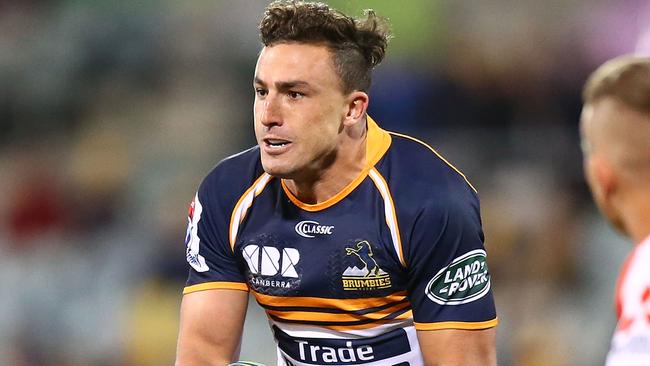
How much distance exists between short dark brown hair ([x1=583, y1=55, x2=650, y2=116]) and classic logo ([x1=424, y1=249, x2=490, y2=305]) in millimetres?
1338

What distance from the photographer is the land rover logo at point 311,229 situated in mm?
4153

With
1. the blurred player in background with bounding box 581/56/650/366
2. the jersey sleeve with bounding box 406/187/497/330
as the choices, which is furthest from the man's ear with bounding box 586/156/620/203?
the jersey sleeve with bounding box 406/187/497/330

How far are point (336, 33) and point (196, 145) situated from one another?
4.32 metres

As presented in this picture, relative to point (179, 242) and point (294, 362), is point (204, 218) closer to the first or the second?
point (294, 362)

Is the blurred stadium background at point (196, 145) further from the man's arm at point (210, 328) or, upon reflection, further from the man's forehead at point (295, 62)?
the man's forehead at point (295, 62)

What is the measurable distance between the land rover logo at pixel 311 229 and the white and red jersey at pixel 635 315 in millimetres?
1635

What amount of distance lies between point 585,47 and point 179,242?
292cm

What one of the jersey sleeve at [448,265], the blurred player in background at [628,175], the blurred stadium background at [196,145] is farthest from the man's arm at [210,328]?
the blurred stadium background at [196,145]

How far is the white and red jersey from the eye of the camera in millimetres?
2576

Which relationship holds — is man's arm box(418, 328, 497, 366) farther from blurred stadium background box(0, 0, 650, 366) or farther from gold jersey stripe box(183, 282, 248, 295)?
blurred stadium background box(0, 0, 650, 366)

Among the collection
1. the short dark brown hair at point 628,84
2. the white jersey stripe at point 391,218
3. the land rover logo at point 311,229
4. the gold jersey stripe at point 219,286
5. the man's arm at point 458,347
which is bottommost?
the man's arm at point 458,347

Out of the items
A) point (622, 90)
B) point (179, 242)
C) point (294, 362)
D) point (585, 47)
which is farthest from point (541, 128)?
point (622, 90)

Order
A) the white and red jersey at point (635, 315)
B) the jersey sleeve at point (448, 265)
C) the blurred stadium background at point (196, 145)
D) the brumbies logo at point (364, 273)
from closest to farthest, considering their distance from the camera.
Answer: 1. the white and red jersey at point (635, 315)
2. the jersey sleeve at point (448, 265)
3. the brumbies logo at point (364, 273)
4. the blurred stadium background at point (196, 145)

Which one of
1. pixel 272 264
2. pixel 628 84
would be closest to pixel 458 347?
pixel 272 264
